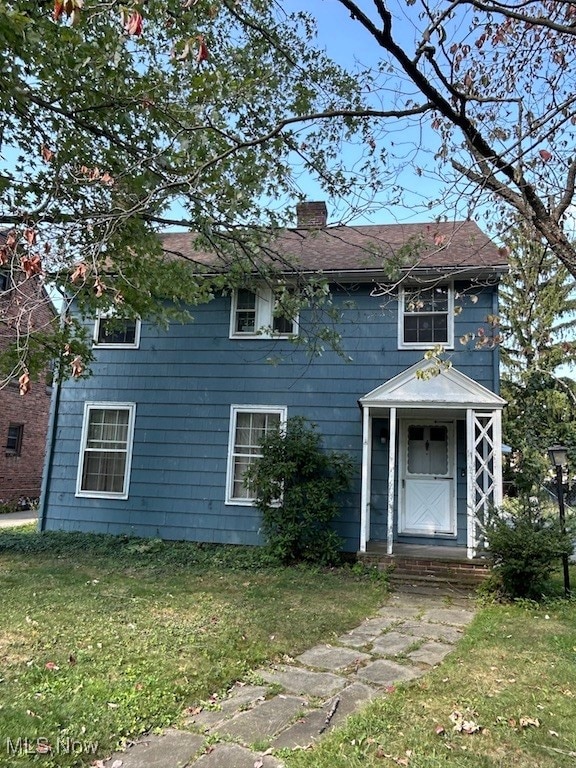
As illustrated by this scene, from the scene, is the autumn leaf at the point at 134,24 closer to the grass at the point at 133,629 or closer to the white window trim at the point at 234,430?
the grass at the point at 133,629

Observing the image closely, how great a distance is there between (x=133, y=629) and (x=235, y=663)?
1210 millimetres

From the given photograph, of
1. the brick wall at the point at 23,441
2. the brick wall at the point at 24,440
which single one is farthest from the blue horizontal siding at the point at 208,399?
the brick wall at the point at 24,440

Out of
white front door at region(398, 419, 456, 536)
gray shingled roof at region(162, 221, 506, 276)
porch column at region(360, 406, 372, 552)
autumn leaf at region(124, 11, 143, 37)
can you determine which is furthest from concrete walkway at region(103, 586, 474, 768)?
gray shingled roof at region(162, 221, 506, 276)

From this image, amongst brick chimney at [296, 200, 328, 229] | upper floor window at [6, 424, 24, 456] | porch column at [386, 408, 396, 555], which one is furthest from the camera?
upper floor window at [6, 424, 24, 456]

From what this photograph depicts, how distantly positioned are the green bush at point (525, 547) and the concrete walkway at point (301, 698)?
1215 millimetres

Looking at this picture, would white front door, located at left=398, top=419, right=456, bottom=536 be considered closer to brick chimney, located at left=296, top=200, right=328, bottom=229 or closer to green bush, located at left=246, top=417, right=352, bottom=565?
green bush, located at left=246, top=417, right=352, bottom=565

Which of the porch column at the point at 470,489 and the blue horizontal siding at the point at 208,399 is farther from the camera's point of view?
the blue horizontal siding at the point at 208,399

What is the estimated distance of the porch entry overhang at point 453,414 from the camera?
8219mm

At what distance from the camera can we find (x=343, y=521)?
934cm

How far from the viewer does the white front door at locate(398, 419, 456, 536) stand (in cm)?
920

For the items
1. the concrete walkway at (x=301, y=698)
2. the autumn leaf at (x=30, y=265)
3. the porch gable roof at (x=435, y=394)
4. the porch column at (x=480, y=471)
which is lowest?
the concrete walkway at (x=301, y=698)

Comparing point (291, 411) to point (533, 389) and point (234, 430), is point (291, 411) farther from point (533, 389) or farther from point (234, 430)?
point (533, 389)

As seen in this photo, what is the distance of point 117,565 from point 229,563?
173cm

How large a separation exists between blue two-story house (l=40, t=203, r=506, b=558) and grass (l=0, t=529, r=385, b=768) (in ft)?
3.39
